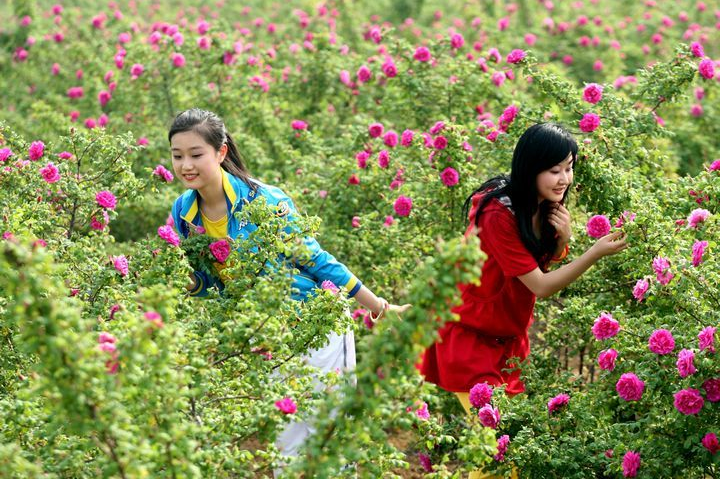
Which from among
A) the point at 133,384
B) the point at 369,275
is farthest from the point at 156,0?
the point at 133,384

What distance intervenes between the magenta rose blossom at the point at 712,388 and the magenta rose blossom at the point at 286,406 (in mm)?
1148

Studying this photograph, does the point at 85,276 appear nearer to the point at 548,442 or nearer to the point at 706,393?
the point at 548,442

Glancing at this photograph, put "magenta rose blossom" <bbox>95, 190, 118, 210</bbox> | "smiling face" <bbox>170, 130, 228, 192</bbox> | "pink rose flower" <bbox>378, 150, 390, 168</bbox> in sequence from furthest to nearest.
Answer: "pink rose flower" <bbox>378, 150, 390, 168</bbox>
"magenta rose blossom" <bbox>95, 190, 118, 210</bbox>
"smiling face" <bbox>170, 130, 228, 192</bbox>

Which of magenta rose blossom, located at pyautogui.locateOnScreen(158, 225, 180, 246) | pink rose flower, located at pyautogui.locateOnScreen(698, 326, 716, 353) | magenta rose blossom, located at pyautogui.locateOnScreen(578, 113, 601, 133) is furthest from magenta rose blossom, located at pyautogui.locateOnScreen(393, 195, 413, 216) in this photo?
pink rose flower, located at pyautogui.locateOnScreen(698, 326, 716, 353)

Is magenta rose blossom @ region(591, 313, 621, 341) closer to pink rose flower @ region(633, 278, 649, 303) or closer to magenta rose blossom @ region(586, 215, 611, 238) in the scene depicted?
pink rose flower @ region(633, 278, 649, 303)

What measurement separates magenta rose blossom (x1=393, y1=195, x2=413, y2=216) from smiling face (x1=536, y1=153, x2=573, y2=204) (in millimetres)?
1096

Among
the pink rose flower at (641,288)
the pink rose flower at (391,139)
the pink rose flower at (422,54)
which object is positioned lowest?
the pink rose flower at (391,139)

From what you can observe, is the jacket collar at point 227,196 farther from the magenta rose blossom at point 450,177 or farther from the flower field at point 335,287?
the magenta rose blossom at point 450,177

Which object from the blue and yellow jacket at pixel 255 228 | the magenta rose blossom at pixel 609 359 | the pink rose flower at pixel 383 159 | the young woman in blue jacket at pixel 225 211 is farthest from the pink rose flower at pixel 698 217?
the pink rose flower at pixel 383 159

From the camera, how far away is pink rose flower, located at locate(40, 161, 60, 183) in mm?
3432

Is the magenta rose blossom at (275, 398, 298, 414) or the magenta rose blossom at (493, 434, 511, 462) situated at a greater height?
the magenta rose blossom at (275, 398, 298, 414)

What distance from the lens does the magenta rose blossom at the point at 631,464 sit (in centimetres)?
268

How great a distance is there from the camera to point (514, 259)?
297 cm

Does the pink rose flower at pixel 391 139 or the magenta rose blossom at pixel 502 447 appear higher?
the pink rose flower at pixel 391 139
